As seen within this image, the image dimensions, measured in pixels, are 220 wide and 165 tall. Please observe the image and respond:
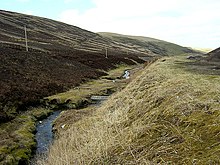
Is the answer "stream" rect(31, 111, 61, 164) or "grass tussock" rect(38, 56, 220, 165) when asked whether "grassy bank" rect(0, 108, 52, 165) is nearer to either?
"stream" rect(31, 111, 61, 164)

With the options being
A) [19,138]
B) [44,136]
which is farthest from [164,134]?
[44,136]

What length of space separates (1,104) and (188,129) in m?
18.1

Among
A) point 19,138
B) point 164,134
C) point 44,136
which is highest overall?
point 164,134

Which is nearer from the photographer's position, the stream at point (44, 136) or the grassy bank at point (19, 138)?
the grassy bank at point (19, 138)

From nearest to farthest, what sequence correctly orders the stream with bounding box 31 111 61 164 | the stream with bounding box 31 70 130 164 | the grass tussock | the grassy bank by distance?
the grass tussock < the grassy bank < the stream with bounding box 31 70 130 164 < the stream with bounding box 31 111 61 164

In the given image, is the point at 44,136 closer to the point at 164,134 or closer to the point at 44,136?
the point at 44,136

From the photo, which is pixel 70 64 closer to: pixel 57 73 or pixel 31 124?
pixel 57 73

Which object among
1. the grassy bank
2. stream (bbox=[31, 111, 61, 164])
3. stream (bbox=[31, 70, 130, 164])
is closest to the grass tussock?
the grassy bank

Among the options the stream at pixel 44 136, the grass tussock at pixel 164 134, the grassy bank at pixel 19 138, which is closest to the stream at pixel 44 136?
the stream at pixel 44 136

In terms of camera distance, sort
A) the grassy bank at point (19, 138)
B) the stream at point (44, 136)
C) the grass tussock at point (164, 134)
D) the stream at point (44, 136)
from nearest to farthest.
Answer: the grass tussock at point (164, 134)
the grassy bank at point (19, 138)
the stream at point (44, 136)
the stream at point (44, 136)

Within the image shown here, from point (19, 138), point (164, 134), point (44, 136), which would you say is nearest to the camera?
point (164, 134)

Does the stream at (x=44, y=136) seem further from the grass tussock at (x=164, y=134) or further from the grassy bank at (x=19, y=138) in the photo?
the grass tussock at (x=164, y=134)

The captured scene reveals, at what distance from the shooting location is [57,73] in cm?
4128

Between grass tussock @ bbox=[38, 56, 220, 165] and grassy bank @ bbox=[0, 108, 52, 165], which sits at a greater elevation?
grass tussock @ bbox=[38, 56, 220, 165]
